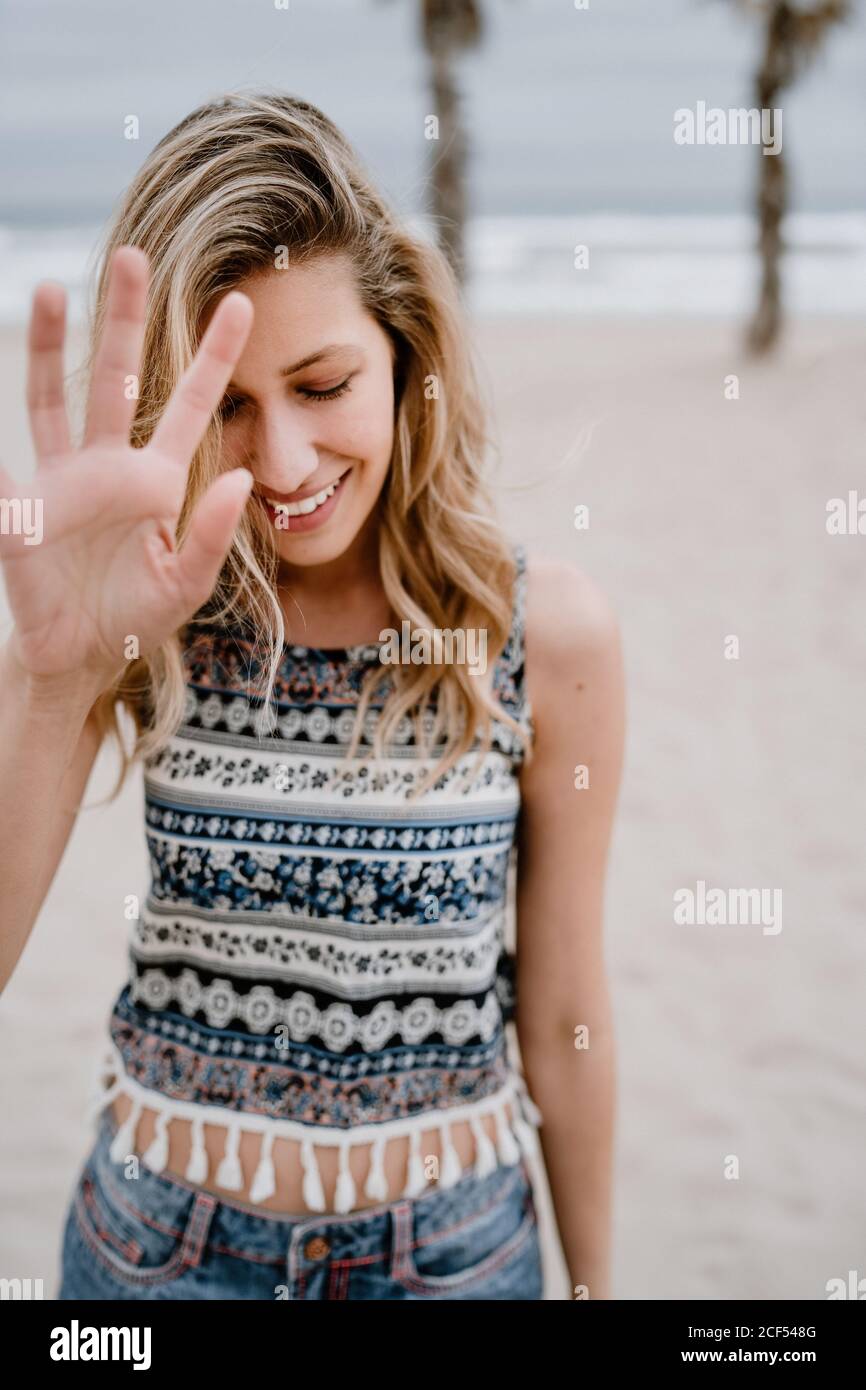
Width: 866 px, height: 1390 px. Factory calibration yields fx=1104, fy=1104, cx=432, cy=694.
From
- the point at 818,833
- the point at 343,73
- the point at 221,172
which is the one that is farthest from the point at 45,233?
the point at 221,172

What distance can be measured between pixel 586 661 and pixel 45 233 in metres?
28.6

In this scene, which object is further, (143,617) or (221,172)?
(221,172)

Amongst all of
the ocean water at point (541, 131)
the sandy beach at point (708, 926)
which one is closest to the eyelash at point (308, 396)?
the sandy beach at point (708, 926)

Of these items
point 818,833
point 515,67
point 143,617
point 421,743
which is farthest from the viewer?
point 515,67

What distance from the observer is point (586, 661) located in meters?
1.57

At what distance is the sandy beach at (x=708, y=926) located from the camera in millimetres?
3254

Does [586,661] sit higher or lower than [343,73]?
lower

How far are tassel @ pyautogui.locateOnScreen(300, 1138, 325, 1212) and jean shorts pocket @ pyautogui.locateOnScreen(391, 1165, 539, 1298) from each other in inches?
4.2

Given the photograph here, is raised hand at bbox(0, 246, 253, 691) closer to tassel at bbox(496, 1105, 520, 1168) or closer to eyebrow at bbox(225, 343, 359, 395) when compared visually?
eyebrow at bbox(225, 343, 359, 395)

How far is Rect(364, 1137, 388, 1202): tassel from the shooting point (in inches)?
58.3

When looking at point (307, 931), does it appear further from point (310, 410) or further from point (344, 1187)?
point (310, 410)

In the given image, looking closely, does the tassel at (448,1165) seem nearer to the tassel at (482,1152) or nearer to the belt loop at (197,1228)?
the tassel at (482,1152)

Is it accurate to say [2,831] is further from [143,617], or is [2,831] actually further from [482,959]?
[482,959]

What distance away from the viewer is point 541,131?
35.5 m
